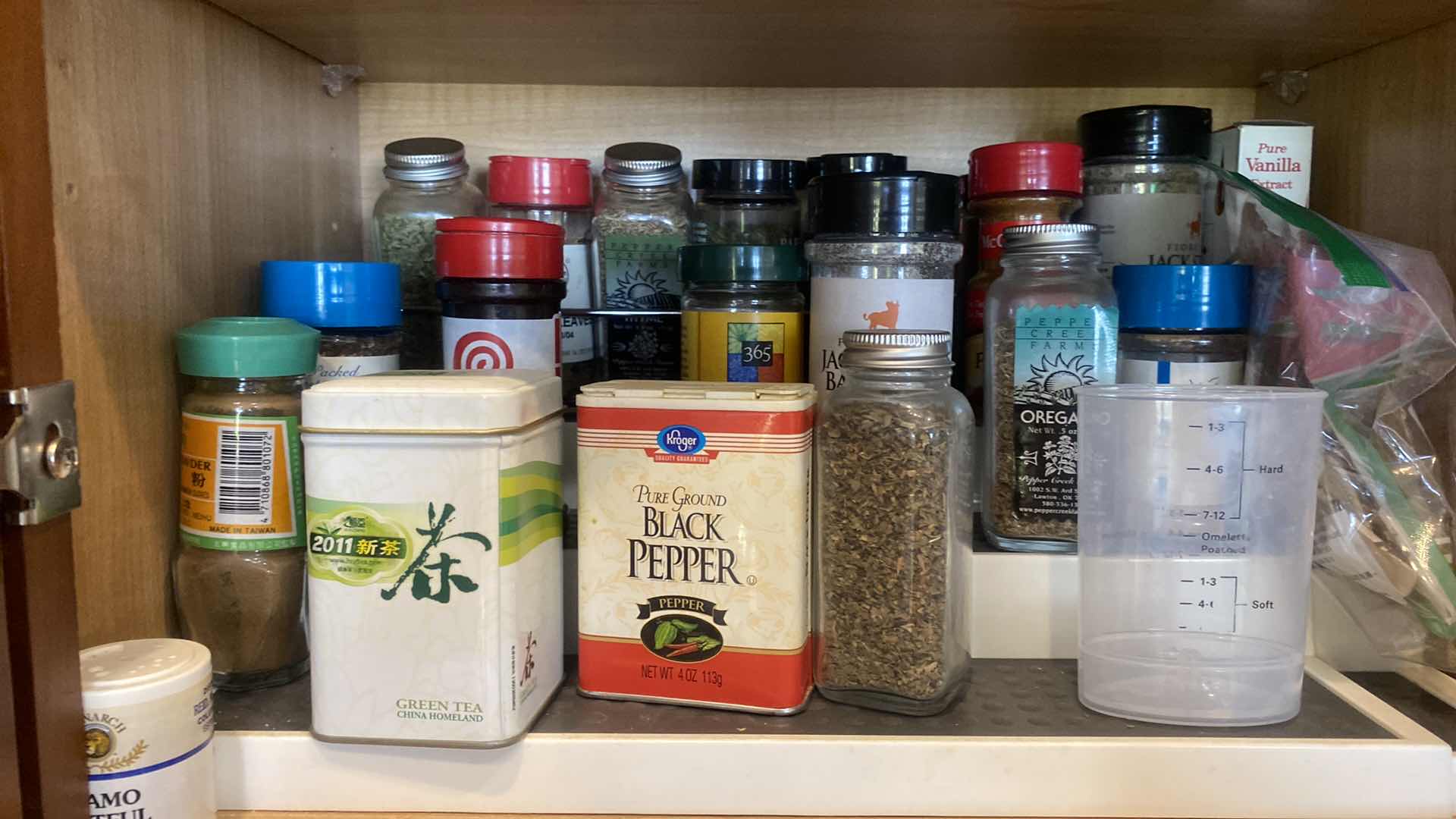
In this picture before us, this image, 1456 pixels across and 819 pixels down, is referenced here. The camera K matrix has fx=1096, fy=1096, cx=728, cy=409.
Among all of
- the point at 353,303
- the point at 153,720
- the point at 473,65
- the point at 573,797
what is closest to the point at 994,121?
the point at 473,65

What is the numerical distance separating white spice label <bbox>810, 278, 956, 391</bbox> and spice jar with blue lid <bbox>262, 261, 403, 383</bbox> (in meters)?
0.29

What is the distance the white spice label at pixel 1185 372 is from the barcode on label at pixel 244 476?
0.56 meters

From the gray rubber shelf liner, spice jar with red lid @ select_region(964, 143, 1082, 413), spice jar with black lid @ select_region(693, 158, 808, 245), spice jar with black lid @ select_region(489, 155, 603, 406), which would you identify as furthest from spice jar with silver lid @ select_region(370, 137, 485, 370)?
spice jar with red lid @ select_region(964, 143, 1082, 413)

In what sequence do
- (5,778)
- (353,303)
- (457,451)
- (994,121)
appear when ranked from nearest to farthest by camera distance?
(5,778) < (457,451) < (353,303) < (994,121)

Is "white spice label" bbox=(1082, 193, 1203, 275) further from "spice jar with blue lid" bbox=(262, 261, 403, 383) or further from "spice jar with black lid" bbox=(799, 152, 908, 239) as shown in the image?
"spice jar with blue lid" bbox=(262, 261, 403, 383)

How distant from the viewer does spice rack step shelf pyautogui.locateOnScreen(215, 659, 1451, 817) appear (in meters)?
0.59

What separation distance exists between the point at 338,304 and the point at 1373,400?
2.24 feet

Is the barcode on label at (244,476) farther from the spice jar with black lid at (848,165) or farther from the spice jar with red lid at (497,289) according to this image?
the spice jar with black lid at (848,165)

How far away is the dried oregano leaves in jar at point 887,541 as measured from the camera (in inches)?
23.9

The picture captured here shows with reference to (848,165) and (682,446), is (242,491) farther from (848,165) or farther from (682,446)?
(848,165)

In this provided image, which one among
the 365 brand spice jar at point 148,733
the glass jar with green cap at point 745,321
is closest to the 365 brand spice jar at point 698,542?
the glass jar with green cap at point 745,321

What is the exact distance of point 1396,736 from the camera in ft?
1.96

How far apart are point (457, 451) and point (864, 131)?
0.55m

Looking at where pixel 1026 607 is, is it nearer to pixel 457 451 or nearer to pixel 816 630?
pixel 816 630
